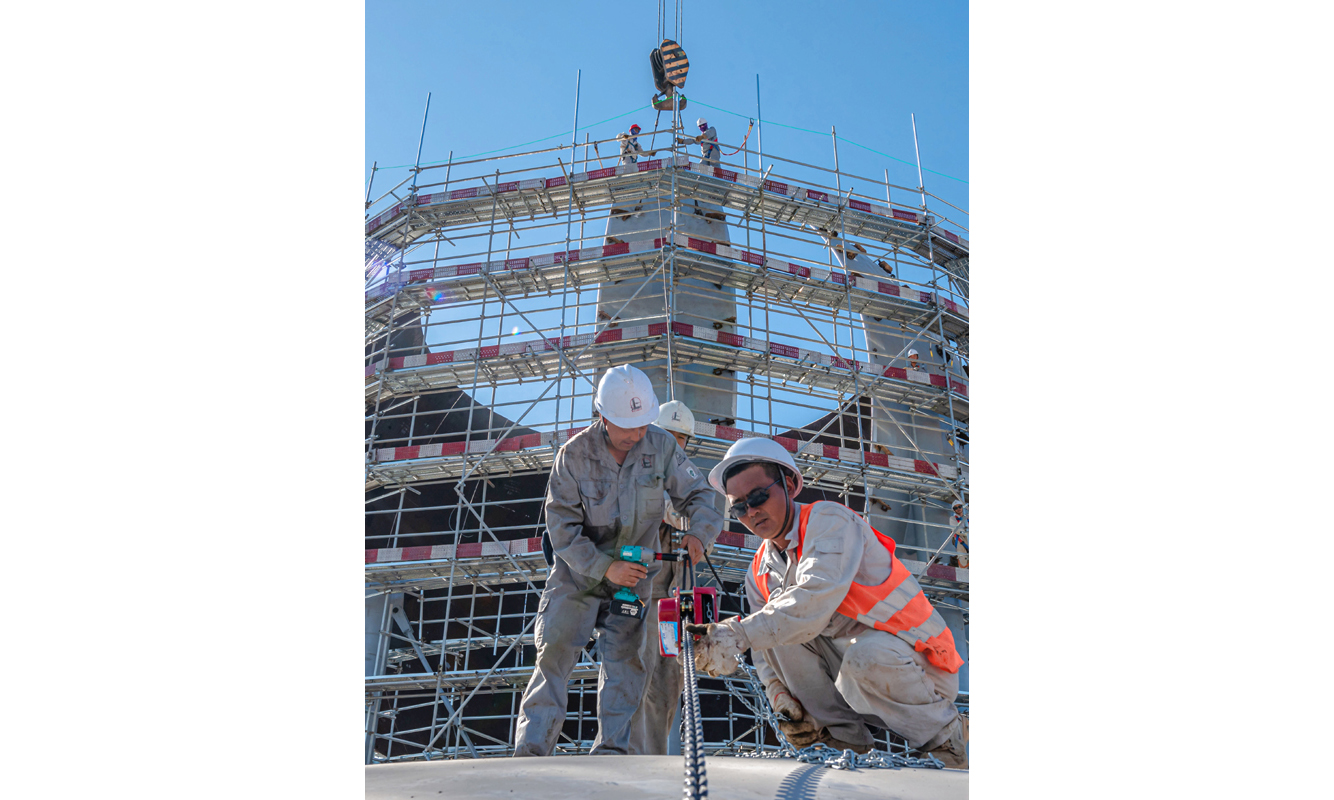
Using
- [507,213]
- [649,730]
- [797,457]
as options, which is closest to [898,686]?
[649,730]

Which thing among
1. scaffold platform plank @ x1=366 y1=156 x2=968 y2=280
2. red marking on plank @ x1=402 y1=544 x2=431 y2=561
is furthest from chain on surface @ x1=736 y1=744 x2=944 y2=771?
scaffold platform plank @ x1=366 y1=156 x2=968 y2=280

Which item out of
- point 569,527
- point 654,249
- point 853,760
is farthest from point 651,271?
point 853,760

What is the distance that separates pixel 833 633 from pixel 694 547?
0.80m

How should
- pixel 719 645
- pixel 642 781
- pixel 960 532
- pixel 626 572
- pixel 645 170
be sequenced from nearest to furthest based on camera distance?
pixel 642 781
pixel 719 645
pixel 626 572
pixel 960 532
pixel 645 170

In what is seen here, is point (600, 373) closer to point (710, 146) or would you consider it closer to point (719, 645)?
point (710, 146)

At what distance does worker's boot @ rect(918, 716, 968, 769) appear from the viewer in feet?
8.29

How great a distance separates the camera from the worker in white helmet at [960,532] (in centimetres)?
977

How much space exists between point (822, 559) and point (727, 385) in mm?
7966

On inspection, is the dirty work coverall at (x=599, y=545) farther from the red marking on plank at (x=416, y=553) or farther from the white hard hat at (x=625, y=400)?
the red marking on plank at (x=416, y=553)

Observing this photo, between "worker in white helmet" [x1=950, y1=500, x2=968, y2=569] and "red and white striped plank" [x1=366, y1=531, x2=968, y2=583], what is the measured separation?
1.20 ft

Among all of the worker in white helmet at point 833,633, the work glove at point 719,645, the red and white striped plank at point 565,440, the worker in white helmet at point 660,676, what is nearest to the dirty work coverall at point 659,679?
the worker in white helmet at point 660,676

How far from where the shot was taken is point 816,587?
2.43 meters

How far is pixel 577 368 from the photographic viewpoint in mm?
9859

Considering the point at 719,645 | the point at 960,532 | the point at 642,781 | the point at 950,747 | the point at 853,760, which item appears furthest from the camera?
the point at 960,532
